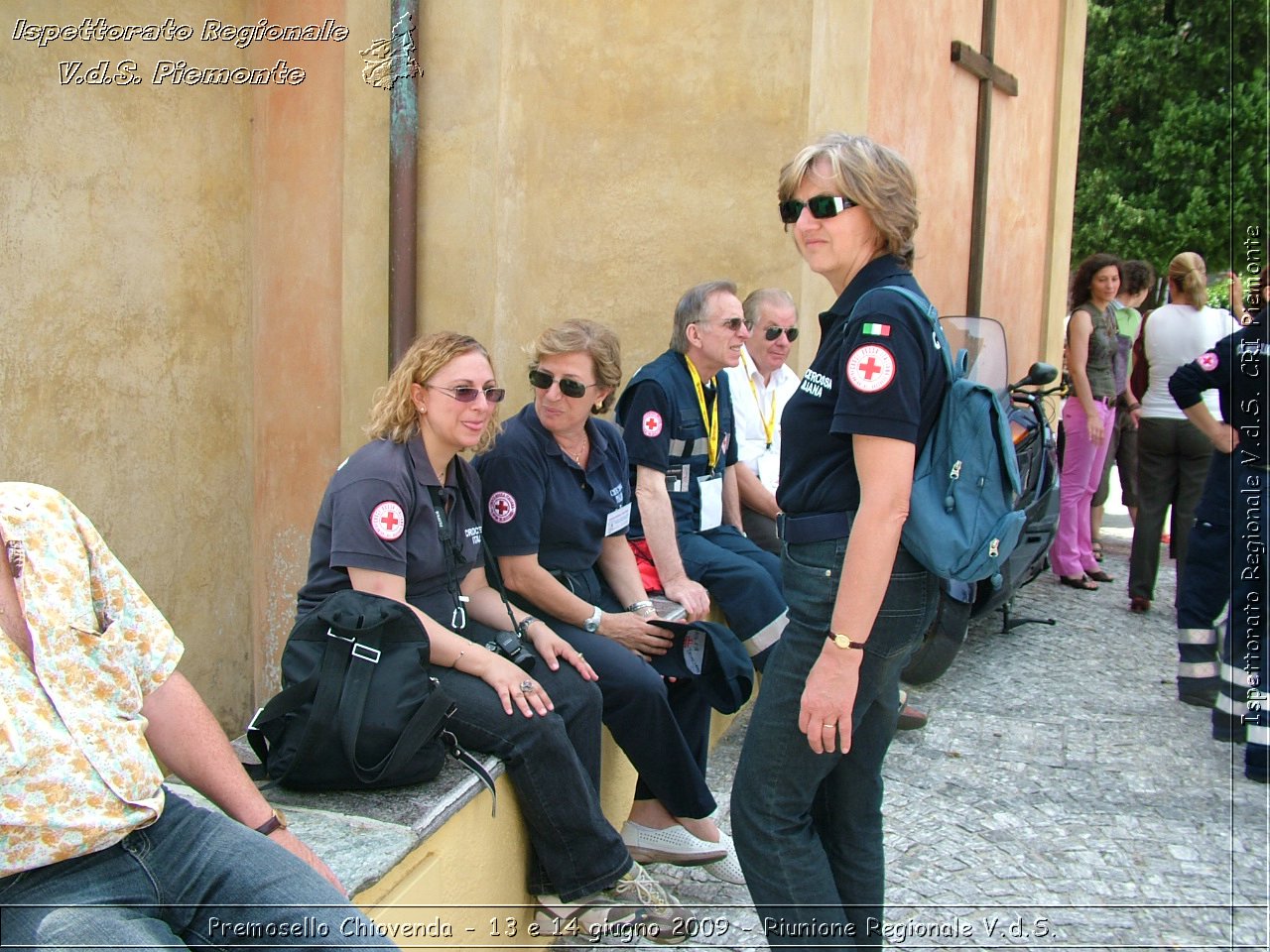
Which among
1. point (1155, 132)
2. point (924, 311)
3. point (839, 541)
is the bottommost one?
point (839, 541)

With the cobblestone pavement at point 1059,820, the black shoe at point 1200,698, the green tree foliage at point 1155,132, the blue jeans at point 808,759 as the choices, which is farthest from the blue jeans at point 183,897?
the green tree foliage at point 1155,132

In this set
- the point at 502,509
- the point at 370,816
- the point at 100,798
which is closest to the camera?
the point at 100,798

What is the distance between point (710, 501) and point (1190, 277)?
11.9 feet

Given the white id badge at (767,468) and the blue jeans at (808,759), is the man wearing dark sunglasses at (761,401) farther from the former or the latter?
the blue jeans at (808,759)

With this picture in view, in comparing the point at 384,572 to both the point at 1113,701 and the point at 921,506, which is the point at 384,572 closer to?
the point at 921,506

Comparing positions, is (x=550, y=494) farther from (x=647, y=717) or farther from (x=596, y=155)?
(x=596, y=155)

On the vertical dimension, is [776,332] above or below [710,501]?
above

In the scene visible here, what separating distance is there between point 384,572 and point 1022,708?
3.36 m

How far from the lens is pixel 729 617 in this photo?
4375 millimetres

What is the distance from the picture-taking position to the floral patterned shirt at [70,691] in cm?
186

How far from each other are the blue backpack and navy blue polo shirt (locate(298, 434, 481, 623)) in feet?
3.99

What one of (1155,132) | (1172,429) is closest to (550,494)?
(1172,429)

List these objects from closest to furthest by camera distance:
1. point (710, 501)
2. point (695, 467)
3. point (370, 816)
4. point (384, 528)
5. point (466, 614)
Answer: point (370, 816) < point (384, 528) < point (466, 614) < point (695, 467) < point (710, 501)

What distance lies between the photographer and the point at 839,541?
2.37 m
